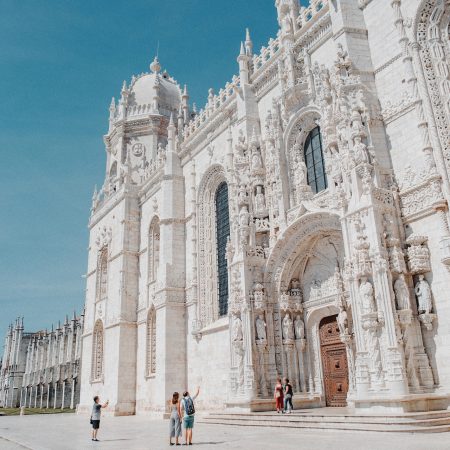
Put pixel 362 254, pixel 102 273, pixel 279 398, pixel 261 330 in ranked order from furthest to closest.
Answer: pixel 102 273 < pixel 261 330 < pixel 279 398 < pixel 362 254

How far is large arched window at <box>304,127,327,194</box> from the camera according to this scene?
18.4 meters

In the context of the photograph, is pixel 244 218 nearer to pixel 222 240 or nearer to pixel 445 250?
pixel 222 240

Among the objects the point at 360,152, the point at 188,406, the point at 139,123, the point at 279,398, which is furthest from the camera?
the point at 139,123

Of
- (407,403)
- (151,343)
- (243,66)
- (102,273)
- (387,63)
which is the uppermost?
(243,66)

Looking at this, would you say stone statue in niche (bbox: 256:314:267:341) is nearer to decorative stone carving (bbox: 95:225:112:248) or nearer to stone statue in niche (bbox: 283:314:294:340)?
stone statue in niche (bbox: 283:314:294:340)

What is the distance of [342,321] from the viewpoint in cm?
1609

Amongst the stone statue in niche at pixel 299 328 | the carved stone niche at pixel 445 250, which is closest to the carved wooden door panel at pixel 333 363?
the stone statue in niche at pixel 299 328

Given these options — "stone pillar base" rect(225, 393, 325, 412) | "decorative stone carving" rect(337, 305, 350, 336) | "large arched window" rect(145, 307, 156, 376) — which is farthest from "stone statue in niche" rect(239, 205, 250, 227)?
"large arched window" rect(145, 307, 156, 376)

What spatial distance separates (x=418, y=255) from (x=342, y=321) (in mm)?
3808

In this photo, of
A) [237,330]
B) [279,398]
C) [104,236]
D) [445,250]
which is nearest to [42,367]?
[104,236]

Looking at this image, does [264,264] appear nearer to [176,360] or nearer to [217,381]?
[217,381]

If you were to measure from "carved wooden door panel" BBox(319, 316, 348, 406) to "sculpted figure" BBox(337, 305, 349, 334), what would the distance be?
1245 millimetres

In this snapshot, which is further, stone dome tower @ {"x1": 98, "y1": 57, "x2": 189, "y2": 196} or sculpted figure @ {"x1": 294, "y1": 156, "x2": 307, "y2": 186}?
stone dome tower @ {"x1": 98, "y1": 57, "x2": 189, "y2": 196}

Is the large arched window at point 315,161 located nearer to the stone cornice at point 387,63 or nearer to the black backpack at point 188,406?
the stone cornice at point 387,63
